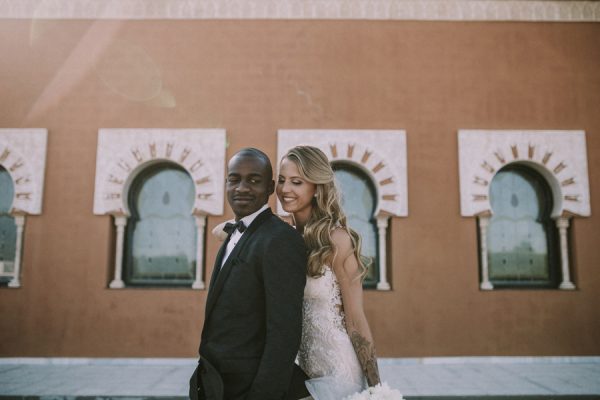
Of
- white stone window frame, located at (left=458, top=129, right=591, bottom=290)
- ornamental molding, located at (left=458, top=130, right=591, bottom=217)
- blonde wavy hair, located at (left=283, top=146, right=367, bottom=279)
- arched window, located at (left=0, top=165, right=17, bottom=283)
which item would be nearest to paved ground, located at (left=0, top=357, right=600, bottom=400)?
white stone window frame, located at (left=458, top=129, right=591, bottom=290)

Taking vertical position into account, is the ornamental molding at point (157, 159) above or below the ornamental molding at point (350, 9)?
below

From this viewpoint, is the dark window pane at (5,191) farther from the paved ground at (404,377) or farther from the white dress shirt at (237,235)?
the white dress shirt at (237,235)

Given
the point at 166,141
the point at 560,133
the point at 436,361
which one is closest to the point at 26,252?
the point at 166,141

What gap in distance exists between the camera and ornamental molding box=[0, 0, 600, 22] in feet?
17.6

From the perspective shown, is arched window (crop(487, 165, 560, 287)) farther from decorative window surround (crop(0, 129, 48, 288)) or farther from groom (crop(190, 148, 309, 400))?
decorative window surround (crop(0, 129, 48, 288))

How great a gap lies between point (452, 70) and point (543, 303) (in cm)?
277

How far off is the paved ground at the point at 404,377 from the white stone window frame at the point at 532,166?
86 centimetres

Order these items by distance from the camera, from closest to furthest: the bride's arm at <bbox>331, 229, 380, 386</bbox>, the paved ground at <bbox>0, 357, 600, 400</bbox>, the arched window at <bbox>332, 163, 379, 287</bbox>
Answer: the bride's arm at <bbox>331, 229, 380, 386</bbox> < the paved ground at <bbox>0, 357, 600, 400</bbox> < the arched window at <bbox>332, 163, 379, 287</bbox>

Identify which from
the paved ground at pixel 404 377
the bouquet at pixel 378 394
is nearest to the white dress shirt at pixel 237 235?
the bouquet at pixel 378 394

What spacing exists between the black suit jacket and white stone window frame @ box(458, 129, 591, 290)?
410cm

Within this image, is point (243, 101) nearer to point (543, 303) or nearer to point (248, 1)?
point (248, 1)

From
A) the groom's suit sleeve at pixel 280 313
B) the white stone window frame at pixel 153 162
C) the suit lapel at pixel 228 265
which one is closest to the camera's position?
the groom's suit sleeve at pixel 280 313

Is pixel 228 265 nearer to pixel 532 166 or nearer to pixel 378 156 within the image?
pixel 378 156

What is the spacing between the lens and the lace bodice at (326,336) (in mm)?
1625
